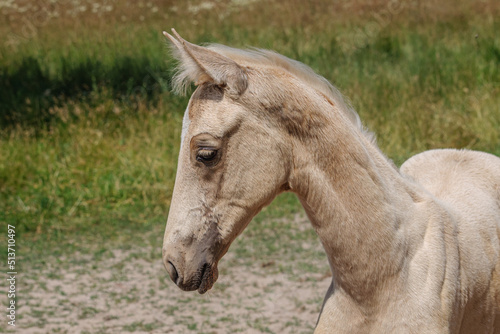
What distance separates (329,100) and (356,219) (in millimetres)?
411

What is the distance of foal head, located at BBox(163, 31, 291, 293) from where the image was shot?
200 centimetres

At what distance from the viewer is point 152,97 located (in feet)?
27.9

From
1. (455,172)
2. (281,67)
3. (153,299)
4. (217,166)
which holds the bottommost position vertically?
(153,299)

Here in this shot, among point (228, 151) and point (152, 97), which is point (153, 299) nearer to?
point (228, 151)

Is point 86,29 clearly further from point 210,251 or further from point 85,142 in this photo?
point 210,251

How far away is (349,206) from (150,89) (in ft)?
22.3

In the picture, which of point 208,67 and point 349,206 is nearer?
point 208,67

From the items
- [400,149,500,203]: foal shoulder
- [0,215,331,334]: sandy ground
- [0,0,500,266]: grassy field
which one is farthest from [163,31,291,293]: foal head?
[0,0,500,266]: grassy field

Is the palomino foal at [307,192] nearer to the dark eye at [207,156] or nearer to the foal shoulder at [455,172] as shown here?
the dark eye at [207,156]

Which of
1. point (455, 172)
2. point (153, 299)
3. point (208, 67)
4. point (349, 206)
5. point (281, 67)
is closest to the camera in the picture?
point (208, 67)

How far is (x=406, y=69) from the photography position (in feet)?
28.0

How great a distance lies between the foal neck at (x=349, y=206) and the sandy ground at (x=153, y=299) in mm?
2329

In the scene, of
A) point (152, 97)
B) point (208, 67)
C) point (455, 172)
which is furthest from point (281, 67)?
point (152, 97)

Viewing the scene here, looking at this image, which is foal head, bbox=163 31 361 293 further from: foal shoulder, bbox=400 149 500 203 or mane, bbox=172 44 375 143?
foal shoulder, bbox=400 149 500 203
